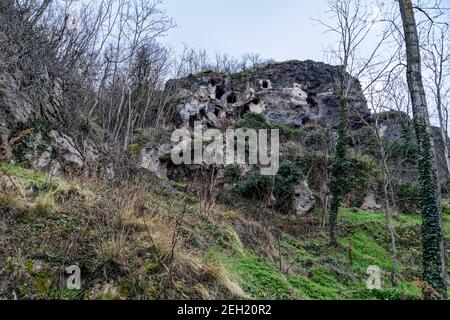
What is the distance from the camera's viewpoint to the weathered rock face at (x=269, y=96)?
22.6 metres

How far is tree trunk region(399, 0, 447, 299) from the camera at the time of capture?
16.0 feet

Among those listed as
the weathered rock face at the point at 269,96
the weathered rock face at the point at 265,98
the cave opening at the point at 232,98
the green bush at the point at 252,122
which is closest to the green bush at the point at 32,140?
A: the weathered rock face at the point at 265,98

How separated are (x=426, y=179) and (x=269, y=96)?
23.0 metres

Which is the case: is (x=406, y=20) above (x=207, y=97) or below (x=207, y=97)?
below

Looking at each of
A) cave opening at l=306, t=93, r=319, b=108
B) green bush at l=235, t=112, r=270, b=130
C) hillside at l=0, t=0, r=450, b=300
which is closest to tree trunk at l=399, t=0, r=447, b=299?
hillside at l=0, t=0, r=450, b=300

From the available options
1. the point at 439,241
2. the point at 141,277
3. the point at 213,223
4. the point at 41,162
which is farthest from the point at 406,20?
the point at 41,162

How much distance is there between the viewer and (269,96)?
27547 mm

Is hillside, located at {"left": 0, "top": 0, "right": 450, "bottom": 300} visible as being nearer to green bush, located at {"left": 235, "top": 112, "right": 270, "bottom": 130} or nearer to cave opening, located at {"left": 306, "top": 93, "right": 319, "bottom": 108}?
green bush, located at {"left": 235, "top": 112, "right": 270, "bottom": 130}

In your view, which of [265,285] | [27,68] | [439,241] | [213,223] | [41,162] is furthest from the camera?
[27,68]

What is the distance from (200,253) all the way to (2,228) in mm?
2321

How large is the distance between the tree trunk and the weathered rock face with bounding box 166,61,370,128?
52.8ft

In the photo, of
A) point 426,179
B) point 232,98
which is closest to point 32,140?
point 426,179
